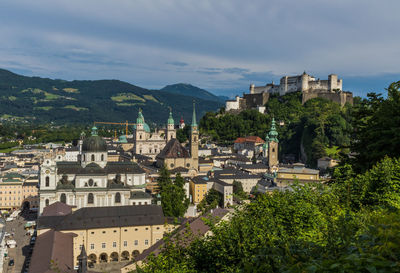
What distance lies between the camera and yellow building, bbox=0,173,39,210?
62656 mm

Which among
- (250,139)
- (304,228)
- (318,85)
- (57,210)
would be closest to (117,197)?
(57,210)

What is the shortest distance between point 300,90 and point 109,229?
8121 centimetres

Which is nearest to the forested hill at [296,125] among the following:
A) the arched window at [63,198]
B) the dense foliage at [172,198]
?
the dense foliage at [172,198]

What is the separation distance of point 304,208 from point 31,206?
57.8 meters

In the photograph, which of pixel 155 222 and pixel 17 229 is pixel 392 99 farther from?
pixel 17 229

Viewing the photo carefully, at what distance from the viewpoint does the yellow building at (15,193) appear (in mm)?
62656

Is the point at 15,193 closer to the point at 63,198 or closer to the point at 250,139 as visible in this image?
the point at 63,198

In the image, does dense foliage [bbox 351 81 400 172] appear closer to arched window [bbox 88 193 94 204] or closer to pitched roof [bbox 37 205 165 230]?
pitched roof [bbox 37 205 165 230]

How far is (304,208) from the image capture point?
12.4m

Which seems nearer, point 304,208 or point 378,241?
point 378,241

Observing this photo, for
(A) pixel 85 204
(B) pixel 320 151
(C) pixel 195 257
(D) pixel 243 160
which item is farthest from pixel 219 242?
(D) pixel 243 160

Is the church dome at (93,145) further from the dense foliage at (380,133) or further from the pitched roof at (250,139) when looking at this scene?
the pitched roof at (250,139)

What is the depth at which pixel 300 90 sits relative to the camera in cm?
10431

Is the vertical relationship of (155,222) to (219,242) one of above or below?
below
